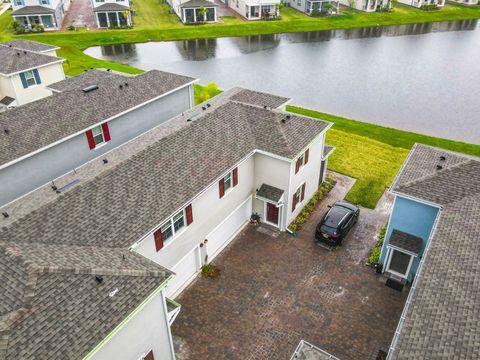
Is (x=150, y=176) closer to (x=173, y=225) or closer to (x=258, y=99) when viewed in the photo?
(x=173, y=225)

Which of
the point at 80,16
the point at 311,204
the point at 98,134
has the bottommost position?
the point at 311,204

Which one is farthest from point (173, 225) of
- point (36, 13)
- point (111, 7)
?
point (36, 13)

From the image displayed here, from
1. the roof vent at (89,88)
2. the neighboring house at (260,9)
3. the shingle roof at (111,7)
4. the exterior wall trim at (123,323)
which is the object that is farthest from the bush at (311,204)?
the shingle roof at (111,7)

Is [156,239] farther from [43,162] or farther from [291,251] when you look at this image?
[43,162]

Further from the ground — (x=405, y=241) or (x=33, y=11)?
(x=33, y=11)

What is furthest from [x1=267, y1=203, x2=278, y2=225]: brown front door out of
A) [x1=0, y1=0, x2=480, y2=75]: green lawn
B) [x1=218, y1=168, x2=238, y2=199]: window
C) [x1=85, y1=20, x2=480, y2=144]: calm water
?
[x1=0, y1=0, x2=480, y2=75]: green lawn

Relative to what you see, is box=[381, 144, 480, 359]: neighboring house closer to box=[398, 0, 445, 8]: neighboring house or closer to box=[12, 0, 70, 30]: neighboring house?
box=[12, 0, 70, 30]: neighboring house

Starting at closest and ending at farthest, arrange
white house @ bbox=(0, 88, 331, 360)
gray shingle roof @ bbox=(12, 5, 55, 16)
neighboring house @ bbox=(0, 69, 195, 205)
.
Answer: white house @ bbox=(0, 88, 331, 360), neighboring house @ bbox=(0, 69, 195, 205), gray shingle roof @ bbox=(12, 5, 55, 16)
